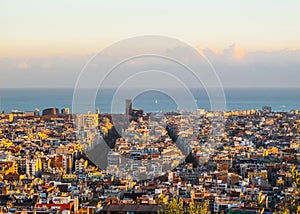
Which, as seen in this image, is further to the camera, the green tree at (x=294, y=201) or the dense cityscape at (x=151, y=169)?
the dense cityscape at (x=151, y=169)

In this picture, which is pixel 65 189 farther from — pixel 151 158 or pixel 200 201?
pixel 200 201

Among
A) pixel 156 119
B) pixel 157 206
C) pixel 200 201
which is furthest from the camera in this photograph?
pixel 156 119

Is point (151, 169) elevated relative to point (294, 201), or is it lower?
elevated

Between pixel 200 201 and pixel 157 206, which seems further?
pixel 200 201

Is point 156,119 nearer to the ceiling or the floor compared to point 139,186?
nearer to the ceiling

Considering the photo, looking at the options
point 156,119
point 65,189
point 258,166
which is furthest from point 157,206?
point 156,119

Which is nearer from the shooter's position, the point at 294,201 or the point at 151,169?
the point at 294,201

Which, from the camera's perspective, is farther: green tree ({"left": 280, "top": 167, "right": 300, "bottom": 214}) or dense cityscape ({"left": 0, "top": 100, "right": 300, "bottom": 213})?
dense cityscape ({"left": 0, "top": 100, "right": 300, "bottom": 213})

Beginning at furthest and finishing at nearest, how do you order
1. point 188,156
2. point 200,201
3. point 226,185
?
point 188,156 → point 226,185 → point 200,201
